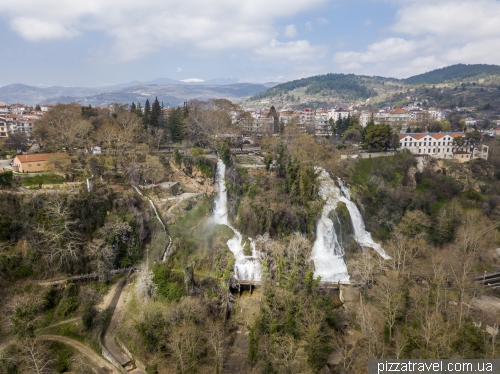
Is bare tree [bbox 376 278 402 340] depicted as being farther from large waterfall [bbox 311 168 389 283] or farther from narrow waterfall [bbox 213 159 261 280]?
narrow waterfall [bbox 213 159 261 280]

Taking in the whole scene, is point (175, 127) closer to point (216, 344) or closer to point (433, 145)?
point (216, 344)

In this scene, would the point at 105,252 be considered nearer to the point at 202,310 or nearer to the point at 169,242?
the point at 169,242

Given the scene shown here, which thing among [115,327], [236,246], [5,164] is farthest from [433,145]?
[5,164]

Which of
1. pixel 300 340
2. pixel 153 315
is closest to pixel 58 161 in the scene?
pixel 153 315

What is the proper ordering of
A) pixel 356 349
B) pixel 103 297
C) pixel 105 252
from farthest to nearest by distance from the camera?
pixel 105 252
pixel 103 297
pixel 356 349

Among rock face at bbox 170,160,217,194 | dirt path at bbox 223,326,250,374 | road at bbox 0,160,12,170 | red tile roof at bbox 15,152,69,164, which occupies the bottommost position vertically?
dirt path at bbox 223,326,250,374

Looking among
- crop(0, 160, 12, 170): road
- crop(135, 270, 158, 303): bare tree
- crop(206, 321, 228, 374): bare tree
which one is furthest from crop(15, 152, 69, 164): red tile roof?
crop(206, 321, 228, 374): bare tree
